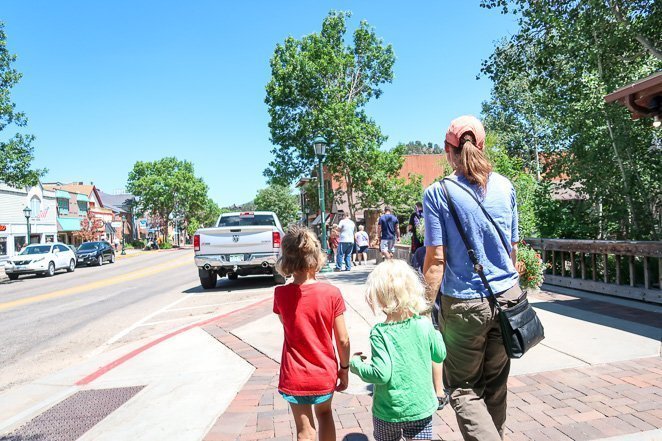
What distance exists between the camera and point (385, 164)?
1216 inches

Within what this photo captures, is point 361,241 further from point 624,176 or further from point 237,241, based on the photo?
point 624,176

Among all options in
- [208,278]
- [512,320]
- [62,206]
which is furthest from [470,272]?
[62,206]

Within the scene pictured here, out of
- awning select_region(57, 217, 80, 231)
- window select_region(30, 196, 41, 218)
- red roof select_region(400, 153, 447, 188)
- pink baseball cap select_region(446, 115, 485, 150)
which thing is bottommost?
pink baseball cap select_region(446, 115, 485, 150)

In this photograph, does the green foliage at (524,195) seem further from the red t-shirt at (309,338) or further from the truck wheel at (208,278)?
the red t-shirt at (309,338)

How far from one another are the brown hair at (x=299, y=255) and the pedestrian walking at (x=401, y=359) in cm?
41

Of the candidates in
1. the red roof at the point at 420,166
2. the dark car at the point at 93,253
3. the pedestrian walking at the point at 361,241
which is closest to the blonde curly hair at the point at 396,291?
the pedestrian walking at the point at 361,241

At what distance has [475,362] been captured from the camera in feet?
8.13

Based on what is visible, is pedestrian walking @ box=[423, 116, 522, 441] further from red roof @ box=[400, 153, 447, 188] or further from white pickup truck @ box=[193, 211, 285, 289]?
red roof @ box=[400, 153, 447, 188]

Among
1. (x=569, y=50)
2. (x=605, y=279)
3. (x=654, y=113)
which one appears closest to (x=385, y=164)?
(x=569, y=50)

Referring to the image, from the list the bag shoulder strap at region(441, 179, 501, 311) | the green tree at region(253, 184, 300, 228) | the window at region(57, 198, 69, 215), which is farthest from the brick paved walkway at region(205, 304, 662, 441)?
the green tree at region(253, 184, 300, 228)

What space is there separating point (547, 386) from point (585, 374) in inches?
18.7

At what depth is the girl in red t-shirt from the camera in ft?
8.46

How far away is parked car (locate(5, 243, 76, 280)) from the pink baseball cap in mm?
25091

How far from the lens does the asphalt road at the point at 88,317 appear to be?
667cm
